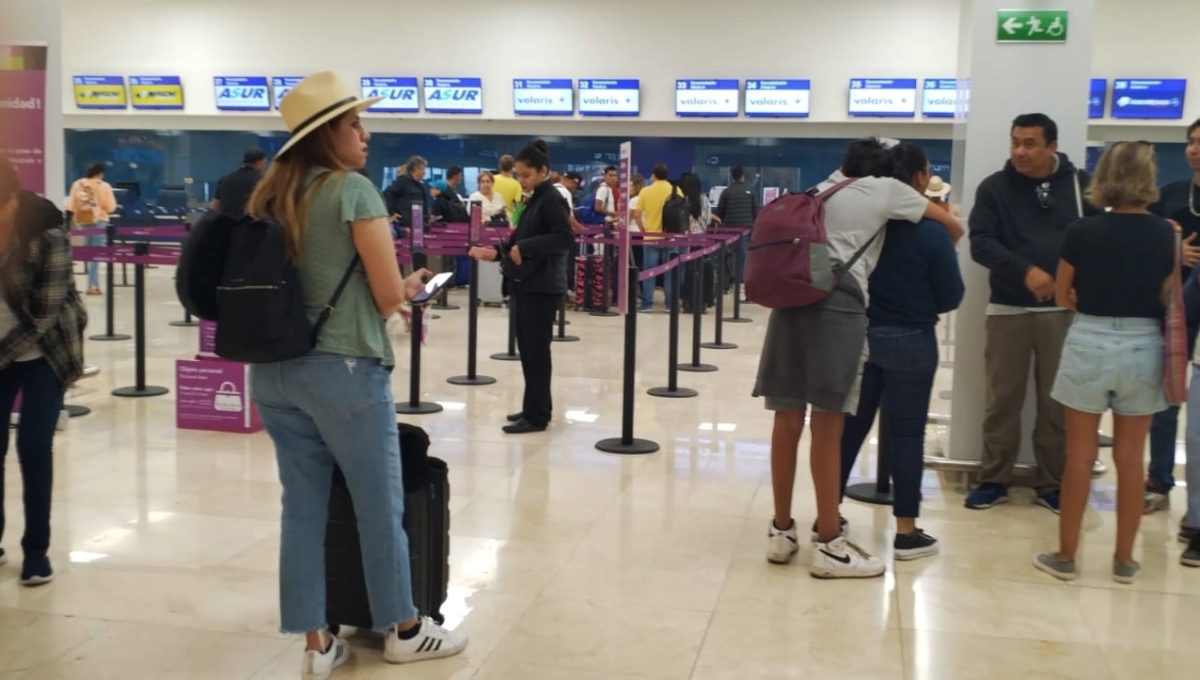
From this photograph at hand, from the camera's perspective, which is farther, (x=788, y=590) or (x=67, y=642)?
(x=788, y=590)

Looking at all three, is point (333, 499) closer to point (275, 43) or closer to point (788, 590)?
point (788, 590)

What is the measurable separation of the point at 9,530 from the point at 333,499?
6.68 ft

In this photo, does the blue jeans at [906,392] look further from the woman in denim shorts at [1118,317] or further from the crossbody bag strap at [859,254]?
the woman in denim shorts at [1118,317]

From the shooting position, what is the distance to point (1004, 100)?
528cm

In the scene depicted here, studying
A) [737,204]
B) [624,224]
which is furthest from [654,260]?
[624,224]

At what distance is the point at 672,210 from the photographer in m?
12.9

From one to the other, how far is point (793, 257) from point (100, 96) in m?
16.5

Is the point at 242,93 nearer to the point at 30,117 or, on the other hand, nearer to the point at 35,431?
the point at 30,117

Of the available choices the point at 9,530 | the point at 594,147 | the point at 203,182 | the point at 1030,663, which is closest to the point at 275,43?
the point at 203,182

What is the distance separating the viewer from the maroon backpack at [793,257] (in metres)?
3.84

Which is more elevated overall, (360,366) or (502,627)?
(360,366)

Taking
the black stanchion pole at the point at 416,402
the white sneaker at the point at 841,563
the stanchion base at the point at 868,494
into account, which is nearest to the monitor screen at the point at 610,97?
the black stanchion pole at the point at 416,402

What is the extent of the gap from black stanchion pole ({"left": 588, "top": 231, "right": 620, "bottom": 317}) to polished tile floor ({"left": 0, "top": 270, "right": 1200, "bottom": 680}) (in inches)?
239

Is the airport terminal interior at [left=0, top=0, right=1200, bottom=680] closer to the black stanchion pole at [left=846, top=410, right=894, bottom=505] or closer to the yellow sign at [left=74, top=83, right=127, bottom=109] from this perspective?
the black stanchion pole at [left=846, top=410, right=894, bottom=505]
